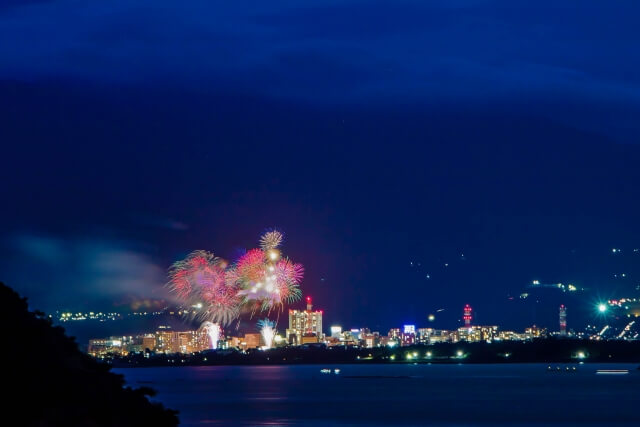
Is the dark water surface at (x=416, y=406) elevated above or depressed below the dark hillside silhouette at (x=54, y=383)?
below

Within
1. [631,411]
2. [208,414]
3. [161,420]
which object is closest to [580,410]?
[631,411]

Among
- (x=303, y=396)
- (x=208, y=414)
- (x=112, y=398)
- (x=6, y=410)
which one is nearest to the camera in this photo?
(x=6, y=410)

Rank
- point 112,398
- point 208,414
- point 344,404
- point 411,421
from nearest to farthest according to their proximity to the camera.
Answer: point 112,398
point 411,421
point 208,414
point 344,404

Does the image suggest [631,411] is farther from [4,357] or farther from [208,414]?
[4,357]

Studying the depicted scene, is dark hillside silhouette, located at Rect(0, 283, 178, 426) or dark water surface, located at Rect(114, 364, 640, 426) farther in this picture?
dark water surface, located at Rect(114, 364, 640, 426)

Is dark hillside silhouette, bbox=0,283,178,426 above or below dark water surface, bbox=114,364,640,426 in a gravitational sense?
above

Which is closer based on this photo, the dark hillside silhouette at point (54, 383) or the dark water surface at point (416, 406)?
the dark hillside silhouette at point (54, 383)

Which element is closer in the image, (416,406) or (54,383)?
(54,383)

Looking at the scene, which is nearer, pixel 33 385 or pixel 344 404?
pixel 33 385

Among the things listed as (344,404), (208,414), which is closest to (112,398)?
(208,414)

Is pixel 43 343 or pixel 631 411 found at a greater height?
pixel 43 343
